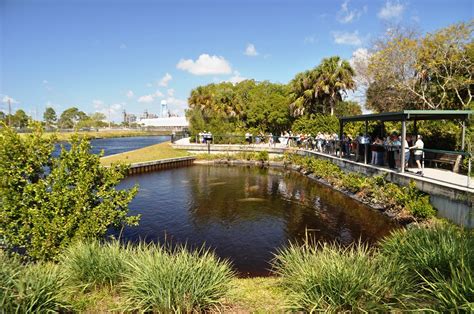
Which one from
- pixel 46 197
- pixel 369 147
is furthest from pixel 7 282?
pixel 369 147

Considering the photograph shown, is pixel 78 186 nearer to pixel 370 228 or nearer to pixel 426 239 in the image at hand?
pixel 426 239

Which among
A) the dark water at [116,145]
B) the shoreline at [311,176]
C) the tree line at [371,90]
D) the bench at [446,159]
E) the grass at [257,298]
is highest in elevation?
the tree line at [371,90]

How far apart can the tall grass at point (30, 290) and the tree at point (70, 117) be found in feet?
530

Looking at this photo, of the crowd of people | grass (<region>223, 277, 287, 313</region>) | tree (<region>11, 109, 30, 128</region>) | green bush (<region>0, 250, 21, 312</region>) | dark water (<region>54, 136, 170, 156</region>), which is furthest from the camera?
tree (<region>11, 109, 30, 128</region>)

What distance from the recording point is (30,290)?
422 cm

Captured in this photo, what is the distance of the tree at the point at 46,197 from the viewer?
→ 7.07 meters

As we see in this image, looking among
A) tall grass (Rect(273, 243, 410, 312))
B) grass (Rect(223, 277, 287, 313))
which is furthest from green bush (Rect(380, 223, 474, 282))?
grass (Rect(223, 277, 287, 313))

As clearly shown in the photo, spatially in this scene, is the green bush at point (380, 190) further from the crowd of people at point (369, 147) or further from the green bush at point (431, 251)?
the green bush at point (431, 251)

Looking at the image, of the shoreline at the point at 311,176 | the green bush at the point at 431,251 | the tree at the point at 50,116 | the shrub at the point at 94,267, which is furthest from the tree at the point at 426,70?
the tree at the point at 50,116

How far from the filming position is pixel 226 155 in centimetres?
3253

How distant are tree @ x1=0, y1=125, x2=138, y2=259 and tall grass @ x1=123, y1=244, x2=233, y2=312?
315cm

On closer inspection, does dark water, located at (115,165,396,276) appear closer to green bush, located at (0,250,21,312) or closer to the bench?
the bench

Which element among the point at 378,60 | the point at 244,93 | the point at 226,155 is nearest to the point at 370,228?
the point at 378,60

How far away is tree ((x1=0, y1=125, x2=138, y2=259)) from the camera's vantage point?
707 centimetres
